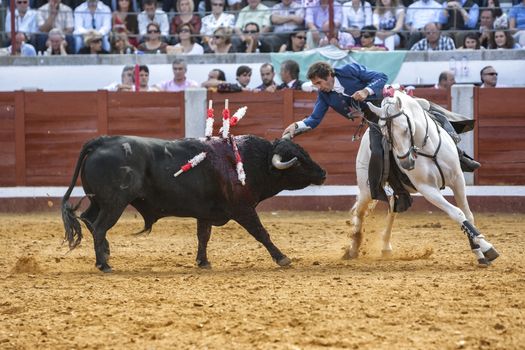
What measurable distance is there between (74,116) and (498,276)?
7726 mm

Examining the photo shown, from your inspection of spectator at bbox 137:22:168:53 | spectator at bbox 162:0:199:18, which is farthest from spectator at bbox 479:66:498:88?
spectator at bbox 137:22:168:53

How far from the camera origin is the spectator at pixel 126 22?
15.2m

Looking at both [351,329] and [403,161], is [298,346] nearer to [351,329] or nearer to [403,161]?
[351,329]

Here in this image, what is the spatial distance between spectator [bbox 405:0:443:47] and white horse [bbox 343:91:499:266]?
6396 mm

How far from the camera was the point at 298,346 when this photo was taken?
17.4 ft

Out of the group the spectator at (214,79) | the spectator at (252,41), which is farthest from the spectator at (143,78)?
the spectator at (252,41)

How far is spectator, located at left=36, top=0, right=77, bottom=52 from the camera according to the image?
15.3 m

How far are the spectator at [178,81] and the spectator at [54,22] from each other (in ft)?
6.17

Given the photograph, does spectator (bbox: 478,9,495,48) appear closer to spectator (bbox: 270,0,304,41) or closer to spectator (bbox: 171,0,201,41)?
spectator (bbox: 270,0,304,41)

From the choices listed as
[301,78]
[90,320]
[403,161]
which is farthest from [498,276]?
[301,78]

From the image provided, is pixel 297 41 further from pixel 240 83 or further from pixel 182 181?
pixel 182 181

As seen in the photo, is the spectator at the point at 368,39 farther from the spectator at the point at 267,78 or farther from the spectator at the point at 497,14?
the spectator at the point at 497,14

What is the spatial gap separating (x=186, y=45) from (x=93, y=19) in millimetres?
1405

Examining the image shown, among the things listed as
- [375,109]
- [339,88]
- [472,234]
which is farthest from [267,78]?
[472,234]
